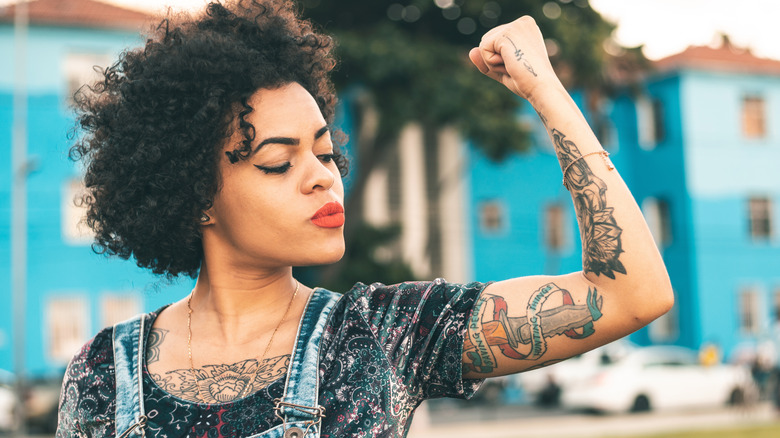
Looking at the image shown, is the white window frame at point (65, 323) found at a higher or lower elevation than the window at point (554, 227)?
lower

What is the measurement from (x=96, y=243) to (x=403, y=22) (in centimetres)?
1481

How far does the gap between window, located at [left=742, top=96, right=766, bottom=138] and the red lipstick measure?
28900 millimetres

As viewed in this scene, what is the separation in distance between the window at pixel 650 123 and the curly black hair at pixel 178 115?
2729cm

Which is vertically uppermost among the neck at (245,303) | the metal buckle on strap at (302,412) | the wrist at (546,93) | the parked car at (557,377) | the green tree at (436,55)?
the green tree at (436,55)

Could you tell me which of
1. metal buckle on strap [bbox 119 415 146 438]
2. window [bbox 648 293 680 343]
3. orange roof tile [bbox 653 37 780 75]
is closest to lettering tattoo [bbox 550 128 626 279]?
metal buckle on strap [bbox 119 415 146 438]

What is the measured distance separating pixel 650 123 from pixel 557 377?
34.6ft

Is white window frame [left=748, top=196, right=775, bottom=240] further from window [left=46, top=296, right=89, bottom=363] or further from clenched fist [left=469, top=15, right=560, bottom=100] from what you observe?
clenched fist [left=469, top=15, right=560, bottom=100]

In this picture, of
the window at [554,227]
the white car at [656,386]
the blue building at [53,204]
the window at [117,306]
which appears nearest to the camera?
the white car at [656,386]

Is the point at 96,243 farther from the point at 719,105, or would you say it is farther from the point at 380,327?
Answer: the point at 719,105

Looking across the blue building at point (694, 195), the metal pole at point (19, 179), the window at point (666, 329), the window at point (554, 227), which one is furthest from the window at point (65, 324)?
the window at point (666, 329)

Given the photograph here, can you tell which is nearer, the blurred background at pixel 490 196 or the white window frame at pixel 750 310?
the blurred background at pixel 490 196

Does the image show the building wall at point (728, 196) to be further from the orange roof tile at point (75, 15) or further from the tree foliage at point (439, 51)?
the orange roof tile at point (75, 15)

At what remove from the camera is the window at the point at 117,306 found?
68.8 feet

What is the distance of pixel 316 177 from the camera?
2.00m
